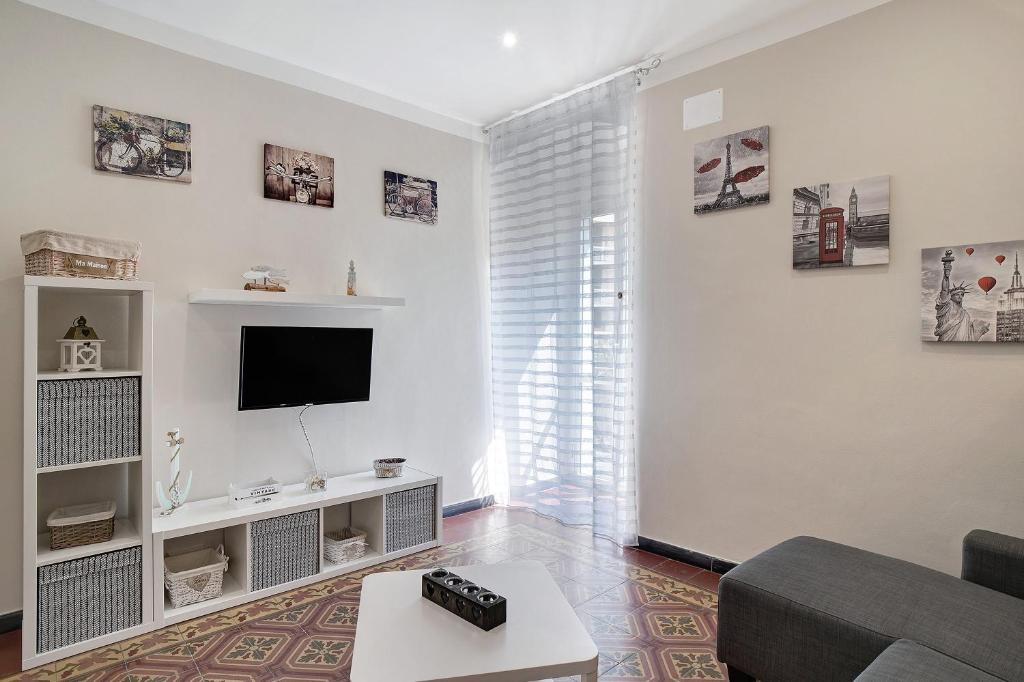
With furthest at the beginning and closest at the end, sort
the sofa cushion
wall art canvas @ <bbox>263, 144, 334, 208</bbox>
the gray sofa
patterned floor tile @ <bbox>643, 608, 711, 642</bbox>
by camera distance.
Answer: wall art canvas @ <bbox>263, 144, 334, 208</bbox> → patterned floor tile @ <bbox>643, 608, 711, 642</bbox> → the gray sofa → the sofa cushion

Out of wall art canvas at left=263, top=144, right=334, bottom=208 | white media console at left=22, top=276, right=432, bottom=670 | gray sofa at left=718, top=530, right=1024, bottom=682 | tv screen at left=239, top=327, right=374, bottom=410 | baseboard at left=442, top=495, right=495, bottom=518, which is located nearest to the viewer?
gray sofa at left=718, top=530, right=1024, bottom=682

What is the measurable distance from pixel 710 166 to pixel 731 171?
4.9 inches

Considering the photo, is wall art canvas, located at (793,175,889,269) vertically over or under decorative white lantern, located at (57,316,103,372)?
over

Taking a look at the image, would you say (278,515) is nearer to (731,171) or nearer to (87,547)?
(87,547)

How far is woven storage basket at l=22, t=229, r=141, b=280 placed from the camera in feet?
7.48

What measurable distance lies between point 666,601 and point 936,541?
1135mm

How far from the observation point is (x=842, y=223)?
262cm

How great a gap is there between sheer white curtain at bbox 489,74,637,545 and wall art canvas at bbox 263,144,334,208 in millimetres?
1270

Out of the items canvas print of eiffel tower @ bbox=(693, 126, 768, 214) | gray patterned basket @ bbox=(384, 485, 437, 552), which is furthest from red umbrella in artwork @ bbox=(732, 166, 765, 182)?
gray patterned basket @ bbox=(384, 485, 437, 552)

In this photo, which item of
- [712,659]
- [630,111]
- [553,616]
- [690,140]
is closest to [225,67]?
[630,111]

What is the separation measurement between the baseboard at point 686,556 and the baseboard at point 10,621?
2984 millimetres

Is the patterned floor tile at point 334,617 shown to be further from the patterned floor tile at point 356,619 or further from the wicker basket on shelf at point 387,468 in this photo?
the wicker basket on shelf at point 387,468

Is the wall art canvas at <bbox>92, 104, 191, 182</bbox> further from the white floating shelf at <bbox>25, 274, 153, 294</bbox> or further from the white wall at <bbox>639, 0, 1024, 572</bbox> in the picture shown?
the white wall at <bbox>639, 0, 1024, 572</bbox>

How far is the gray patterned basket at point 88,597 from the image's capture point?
2.26 m
